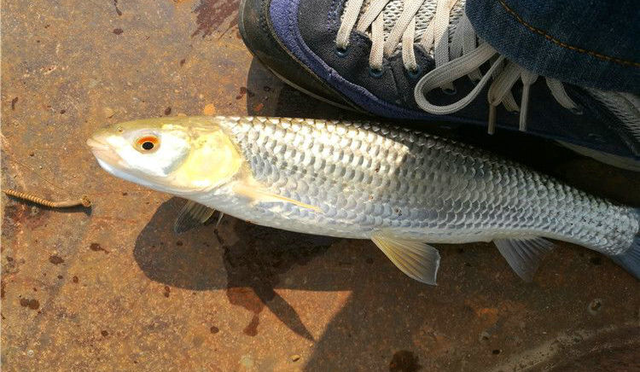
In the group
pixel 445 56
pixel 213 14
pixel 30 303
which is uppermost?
pixel 445 56

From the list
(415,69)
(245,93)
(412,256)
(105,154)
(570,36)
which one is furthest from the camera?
(245,93)

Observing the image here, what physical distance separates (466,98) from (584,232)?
28.5 inches

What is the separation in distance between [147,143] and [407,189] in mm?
886

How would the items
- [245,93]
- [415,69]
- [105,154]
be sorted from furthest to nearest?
[245,93]
[415,69]
[105,154]

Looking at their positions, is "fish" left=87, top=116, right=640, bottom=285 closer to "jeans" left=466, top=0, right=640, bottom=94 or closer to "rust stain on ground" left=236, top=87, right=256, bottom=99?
"rust stain on ground" left=236, top=87, right=256, bottom=99

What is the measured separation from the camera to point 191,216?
2111 millimetres

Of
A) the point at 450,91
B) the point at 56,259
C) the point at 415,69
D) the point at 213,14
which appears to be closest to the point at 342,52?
the point at 415,69

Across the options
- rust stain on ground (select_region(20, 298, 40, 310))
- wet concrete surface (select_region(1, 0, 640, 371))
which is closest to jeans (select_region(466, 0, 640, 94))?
wet concrete surface (select_region(1, 0, 640, 371))

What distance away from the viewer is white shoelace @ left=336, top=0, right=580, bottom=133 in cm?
182

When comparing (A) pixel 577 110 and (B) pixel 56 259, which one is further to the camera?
(B) pixel 56 259

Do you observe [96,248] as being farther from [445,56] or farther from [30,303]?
[445,56]

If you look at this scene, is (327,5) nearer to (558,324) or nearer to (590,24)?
(590,24)

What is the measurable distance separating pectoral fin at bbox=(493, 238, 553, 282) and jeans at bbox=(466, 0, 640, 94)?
32.3 inches

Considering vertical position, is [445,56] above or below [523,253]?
above
